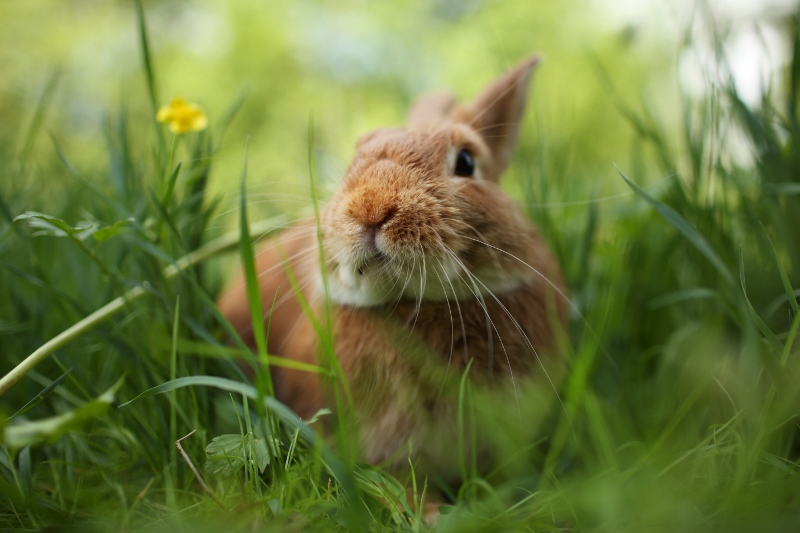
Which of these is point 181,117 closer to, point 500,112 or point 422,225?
point 422,225

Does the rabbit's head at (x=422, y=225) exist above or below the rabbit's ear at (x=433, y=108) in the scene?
below

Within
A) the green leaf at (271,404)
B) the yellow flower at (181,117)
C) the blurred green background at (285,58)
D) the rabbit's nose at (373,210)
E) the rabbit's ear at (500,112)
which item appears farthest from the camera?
the blurred green background at (285,58)

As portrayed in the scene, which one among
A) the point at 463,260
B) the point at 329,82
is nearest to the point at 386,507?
the point at 463,260

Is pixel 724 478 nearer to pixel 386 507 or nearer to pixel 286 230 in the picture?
pixel 386 507

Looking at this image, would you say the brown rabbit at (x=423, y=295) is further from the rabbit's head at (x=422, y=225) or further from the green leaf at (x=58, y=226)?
the green leaf at (x=58, y=226)

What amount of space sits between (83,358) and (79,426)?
883 mm

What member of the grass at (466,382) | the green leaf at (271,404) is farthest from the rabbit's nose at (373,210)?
the green leaf at (271,404)

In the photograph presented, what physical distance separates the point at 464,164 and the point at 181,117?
33.2 inches

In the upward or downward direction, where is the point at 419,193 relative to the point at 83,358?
upward

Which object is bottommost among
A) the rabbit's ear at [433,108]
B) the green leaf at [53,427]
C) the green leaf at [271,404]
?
the green leaf at [271,404]

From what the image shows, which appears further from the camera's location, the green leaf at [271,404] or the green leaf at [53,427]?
the green leaf at [271,404]

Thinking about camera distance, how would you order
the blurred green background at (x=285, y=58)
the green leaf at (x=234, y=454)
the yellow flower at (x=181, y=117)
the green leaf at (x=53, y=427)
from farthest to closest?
the blurred green background at (x=285, y=58) < the yellow flower at (x=181, y=117) < the green leaf at (x=234, y=454) < the green leaf at (x=53, y=427)

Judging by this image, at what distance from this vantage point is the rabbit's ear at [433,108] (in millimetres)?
2006

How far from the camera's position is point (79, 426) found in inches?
41.0
